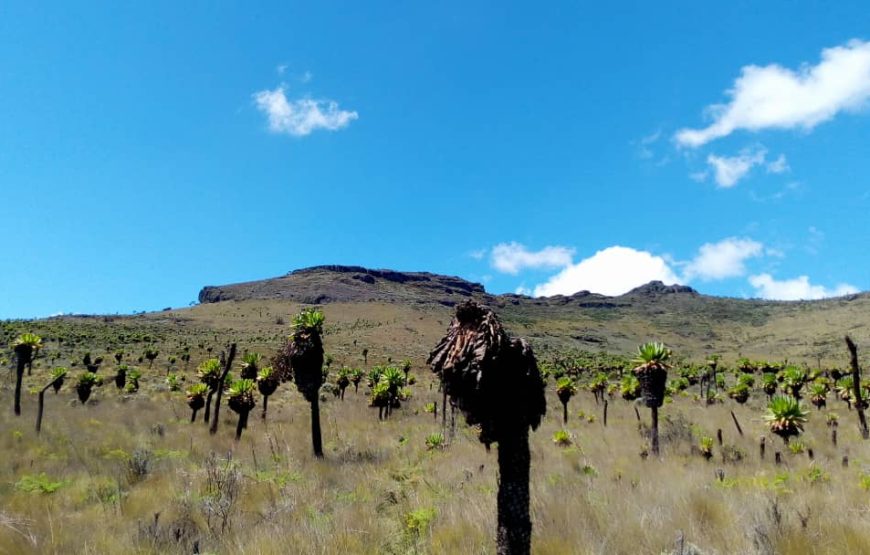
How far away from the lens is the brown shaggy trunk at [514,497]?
6406 mm

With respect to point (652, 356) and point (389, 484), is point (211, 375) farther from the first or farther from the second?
point (652, 356)

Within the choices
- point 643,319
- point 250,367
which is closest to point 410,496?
point 250,367

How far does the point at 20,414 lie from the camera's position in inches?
1048

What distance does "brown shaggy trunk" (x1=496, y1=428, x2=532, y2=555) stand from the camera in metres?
6.41

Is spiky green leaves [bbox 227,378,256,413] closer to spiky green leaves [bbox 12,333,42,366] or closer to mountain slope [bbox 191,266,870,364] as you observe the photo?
spiky green leaves [bbox 12,333,42,366]

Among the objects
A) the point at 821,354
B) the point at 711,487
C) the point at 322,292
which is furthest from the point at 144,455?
the point at 322,292

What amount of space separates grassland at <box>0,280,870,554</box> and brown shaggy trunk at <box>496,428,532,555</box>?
1.14 metres

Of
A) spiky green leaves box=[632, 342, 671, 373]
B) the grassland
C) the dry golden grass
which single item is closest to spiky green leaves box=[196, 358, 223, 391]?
the grassland

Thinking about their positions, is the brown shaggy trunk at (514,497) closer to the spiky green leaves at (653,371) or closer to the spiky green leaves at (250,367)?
the spiky green leaves at (653,371)

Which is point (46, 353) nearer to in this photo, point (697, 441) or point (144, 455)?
point (144, 455)

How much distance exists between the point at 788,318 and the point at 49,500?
17717 cm

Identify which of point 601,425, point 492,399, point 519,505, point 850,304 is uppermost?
point 850,304

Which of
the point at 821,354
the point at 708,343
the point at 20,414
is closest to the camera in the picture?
the point at 20,414

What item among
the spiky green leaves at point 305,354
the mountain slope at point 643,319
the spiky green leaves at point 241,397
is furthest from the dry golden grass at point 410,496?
the mountain slope at point 643,319
